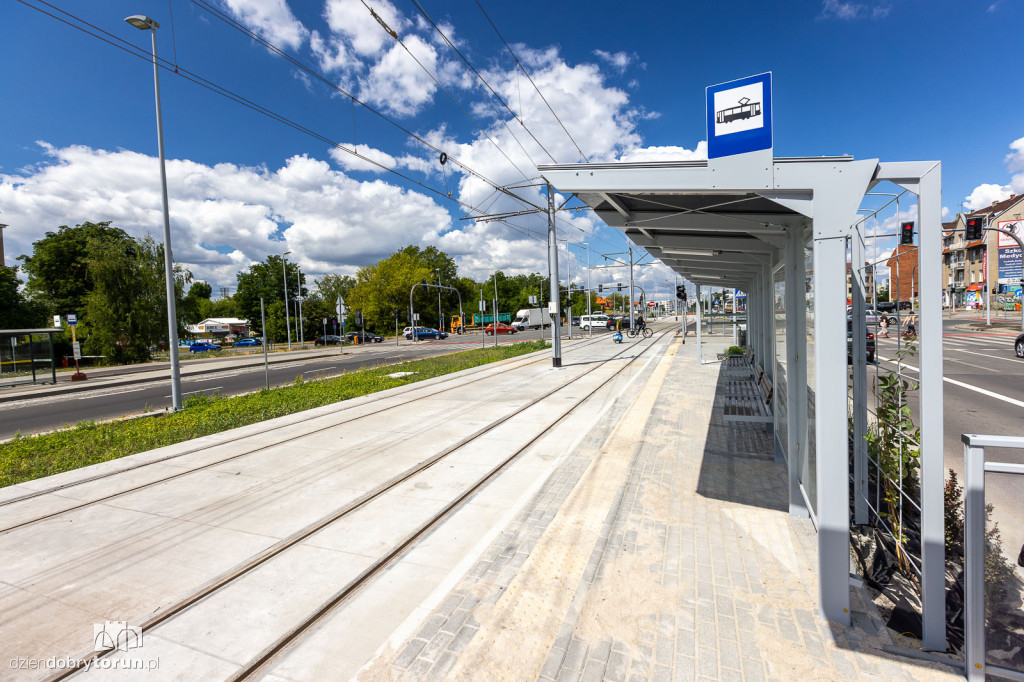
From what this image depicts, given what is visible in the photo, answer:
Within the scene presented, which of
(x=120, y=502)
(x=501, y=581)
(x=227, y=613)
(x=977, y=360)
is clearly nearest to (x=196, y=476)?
(x=120, y=502)

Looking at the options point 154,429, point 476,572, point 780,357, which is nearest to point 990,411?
point 780,357

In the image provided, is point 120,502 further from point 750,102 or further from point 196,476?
point 750,102

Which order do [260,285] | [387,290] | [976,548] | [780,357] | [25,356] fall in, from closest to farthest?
1. [976,548]
2. [780,357]
3. [25,356]
4. [387,290]
5. [260,285]

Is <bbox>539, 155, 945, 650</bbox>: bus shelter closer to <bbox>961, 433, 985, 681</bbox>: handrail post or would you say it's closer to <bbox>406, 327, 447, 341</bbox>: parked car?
<bbox>961, 433, 985, 681</bbox>: handrail post

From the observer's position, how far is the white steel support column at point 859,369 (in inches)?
146

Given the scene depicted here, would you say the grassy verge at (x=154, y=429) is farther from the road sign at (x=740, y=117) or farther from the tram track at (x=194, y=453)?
the road sign at (x=740, y=117)

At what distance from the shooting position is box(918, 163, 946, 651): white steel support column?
102 inches

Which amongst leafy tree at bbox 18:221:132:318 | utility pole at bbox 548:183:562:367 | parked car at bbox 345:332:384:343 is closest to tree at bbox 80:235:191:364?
leafy tree at bbox 18:221:132:318

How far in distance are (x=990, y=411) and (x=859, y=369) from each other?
26.5ft

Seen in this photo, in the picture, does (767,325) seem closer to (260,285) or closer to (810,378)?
(810,378)

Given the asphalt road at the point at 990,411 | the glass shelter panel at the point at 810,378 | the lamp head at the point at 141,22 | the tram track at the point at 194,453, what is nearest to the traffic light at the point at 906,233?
the glass shelter panel at the point at 810,378

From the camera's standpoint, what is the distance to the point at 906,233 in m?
2.86

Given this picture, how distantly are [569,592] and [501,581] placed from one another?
517 millimetres

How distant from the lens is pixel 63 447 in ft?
26.8
